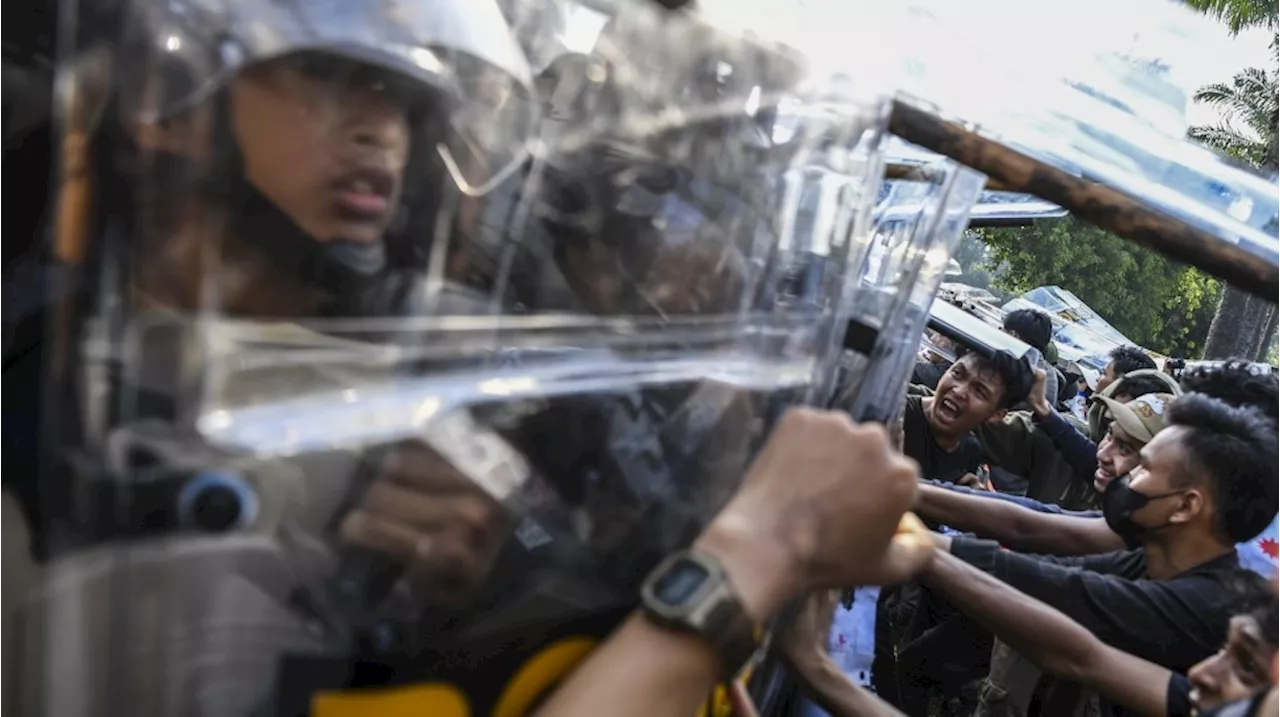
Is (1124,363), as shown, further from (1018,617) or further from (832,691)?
(832,691)

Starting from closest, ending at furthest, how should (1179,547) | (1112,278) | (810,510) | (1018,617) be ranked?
(810,510) < (1018,617) < (1179,547) < (1112,278)

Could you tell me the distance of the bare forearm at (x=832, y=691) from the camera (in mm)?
1622

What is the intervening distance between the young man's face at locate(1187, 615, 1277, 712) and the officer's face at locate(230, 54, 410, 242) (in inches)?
50.5

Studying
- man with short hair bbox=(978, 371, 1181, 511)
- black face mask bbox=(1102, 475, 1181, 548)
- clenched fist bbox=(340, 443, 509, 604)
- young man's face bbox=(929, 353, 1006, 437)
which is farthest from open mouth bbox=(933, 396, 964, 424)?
clenched fist bbox=(340, 443, 509, 604)

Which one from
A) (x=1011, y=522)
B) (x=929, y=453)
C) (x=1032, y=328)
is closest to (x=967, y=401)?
(x=929, y=453)

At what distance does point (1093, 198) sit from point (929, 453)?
2474 millimetres

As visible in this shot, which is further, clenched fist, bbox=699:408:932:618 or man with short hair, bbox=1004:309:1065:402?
man with short hair, bbox=1004:309:1065:402

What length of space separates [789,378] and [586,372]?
0.34 metres

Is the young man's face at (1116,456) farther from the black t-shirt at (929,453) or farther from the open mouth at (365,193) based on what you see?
the open mouth at (365,193)

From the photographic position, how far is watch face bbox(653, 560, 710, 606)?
2.94ft

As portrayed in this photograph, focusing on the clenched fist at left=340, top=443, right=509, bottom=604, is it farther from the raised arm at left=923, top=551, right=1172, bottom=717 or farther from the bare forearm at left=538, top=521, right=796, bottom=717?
the raised arm at left=923, top=551, right=1172, bottom=717

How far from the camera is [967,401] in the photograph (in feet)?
11.6

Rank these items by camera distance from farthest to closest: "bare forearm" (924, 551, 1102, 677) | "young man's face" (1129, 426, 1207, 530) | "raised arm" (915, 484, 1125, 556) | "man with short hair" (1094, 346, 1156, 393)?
1. "man with short hair" (1094, 346, 1156, 393)
2. "raised arm" (915, 484, 1125, 556)
3. "young man's face" (1129, 426, 1207, 530)
4. "bare forearm" (924, 551, 1102, 677)

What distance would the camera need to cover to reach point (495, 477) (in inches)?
35.2
